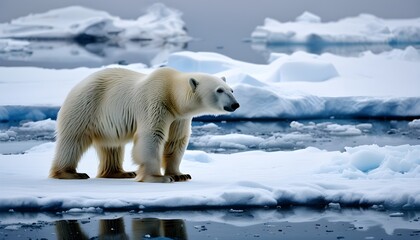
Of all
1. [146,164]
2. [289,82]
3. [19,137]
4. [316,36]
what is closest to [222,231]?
[146,164]

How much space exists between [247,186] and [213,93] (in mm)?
816

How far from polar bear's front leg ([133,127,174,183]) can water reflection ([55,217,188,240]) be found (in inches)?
40.7

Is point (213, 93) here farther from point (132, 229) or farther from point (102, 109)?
point (132, 229)

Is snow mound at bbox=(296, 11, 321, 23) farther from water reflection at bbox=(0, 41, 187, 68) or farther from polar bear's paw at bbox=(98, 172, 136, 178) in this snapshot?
polar bear's paw at bbox=(98, 172, 136, 178)

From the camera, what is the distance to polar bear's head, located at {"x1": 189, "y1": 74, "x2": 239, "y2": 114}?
600 cm

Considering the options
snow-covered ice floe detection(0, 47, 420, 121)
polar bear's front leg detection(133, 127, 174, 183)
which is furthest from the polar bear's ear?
snow-covered ice floe detection(0, 47, 420, 121)

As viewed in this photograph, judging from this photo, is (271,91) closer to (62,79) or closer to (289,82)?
(289,82)

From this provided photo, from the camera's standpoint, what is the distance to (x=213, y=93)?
6.05 m

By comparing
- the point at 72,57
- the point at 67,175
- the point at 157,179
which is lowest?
the point at 157,179

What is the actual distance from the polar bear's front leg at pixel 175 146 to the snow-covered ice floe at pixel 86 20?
38300 mm

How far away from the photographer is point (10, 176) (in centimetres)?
636

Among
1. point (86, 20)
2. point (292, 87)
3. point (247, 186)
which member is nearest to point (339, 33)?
point (86, 20)

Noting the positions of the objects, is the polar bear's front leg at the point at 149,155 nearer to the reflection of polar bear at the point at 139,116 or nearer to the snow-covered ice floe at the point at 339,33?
the reflection of polar bear at the point at 139,116

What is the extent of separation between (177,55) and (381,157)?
11.1m
